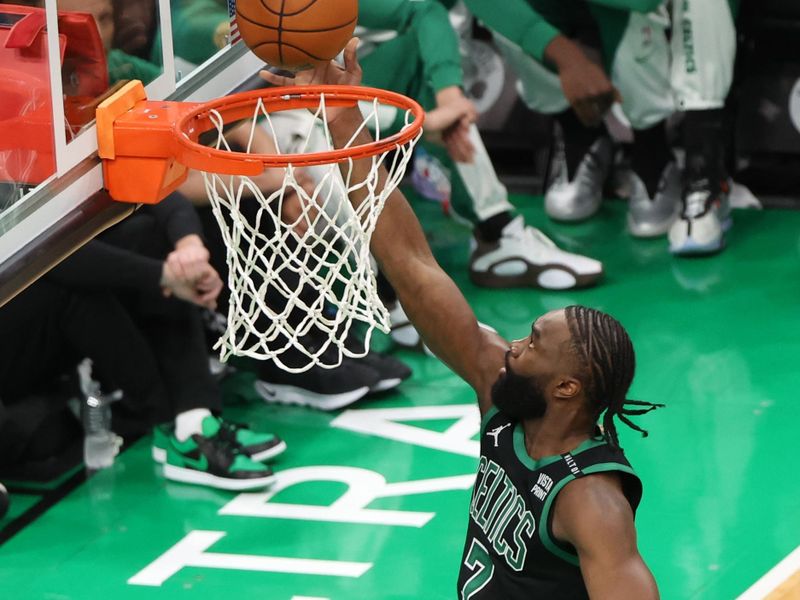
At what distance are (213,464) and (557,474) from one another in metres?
2.41

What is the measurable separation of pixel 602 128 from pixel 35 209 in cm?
470

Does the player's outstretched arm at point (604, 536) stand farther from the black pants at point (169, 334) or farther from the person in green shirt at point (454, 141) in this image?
the person in green shirt at point (454, 141)

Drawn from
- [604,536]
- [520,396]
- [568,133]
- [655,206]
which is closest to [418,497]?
[520,396]

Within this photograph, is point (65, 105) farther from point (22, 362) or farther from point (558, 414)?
point (22, 362)

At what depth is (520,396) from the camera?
314 cm

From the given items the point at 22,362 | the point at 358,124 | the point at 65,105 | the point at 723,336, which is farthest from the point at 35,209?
the point at 723,336

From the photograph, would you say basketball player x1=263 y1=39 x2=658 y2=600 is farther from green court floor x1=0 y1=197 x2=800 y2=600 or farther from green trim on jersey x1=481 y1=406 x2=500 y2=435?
green court floor x1=0 y1=197 x2=800 y2=600

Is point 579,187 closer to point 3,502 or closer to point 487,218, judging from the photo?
point 487,218

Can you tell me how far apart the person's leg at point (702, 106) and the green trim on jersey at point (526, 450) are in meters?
3.93

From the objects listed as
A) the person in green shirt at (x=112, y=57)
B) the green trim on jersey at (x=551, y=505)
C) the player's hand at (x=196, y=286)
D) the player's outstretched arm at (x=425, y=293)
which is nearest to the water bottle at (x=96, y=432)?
the player's hand at (x=196, y=286)

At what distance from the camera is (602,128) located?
7.61 m

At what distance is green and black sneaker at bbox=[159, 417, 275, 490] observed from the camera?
5230 millimetres

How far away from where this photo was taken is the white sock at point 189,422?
5371mm

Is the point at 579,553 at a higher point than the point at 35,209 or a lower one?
lower
